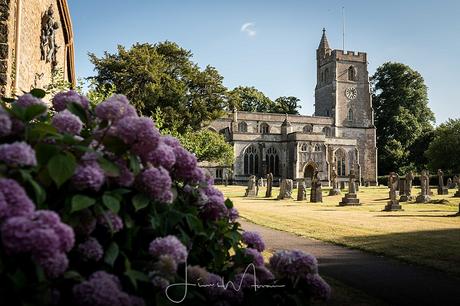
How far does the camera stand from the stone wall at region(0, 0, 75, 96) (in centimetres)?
862

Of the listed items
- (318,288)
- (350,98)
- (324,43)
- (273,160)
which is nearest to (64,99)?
(318,288)

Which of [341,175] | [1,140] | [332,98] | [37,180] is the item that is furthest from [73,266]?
[332,98]

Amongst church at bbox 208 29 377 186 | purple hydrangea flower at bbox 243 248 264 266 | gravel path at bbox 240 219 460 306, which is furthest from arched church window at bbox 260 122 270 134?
purple hydrangea flower at bbox 243 248 264 266

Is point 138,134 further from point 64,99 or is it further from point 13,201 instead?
point 64,99

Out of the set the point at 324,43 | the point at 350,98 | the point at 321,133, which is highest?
the point at 324,43

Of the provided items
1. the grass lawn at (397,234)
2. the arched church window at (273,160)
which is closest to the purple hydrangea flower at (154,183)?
the grass lawn at (397,234)

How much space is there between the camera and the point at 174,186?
2.66 metres

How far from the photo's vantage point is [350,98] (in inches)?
2589

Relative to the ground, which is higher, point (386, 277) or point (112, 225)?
point (112, 225)

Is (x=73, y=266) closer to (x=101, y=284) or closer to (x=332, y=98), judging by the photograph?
(x=101, y=284)

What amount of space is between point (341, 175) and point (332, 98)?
1330 centimetres

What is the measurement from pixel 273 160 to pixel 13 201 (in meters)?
54.3

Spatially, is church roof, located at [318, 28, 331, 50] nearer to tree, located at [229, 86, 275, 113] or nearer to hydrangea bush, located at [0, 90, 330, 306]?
tree, located at [229, 86, 275, 113]

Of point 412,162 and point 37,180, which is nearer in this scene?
point 37,180
